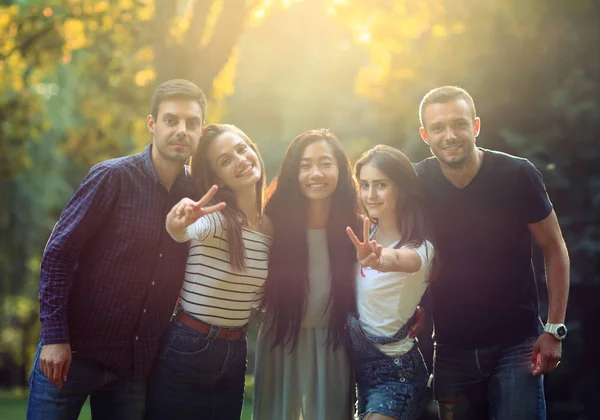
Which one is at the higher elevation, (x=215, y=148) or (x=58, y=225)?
(x=215, y=148)

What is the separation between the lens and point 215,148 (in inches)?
140

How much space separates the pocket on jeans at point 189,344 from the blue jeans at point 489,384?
1310 millimetres

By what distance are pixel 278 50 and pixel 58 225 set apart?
18549mm

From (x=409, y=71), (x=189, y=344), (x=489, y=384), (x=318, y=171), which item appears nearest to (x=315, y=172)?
(x=318, y=171)

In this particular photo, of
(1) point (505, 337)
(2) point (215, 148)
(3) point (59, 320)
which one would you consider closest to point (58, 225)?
(3) point (59, 320)

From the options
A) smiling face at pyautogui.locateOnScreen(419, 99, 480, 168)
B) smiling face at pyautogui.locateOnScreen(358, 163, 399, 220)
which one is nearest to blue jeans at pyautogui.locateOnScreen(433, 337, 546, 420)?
smiling face at pyautogui.locateOnScreen(358, 163, 399, 220)

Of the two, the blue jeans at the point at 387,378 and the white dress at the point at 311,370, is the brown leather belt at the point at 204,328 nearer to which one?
the white dress at the point at 311,370

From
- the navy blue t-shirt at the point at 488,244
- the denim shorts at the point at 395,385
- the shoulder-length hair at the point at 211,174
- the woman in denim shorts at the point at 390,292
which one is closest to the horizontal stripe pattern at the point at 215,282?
the shoulder-length hair at the point at 211,174

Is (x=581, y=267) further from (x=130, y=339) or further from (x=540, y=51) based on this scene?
(x=130, y=339)

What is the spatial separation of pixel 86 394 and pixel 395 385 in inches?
57.7

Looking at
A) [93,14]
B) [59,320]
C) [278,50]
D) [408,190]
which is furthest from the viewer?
[278,50]

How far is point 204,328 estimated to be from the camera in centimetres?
337

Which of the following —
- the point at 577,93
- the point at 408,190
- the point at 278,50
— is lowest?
the point at 408,190

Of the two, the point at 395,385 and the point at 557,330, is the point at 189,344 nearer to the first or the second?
the point at 395,385
